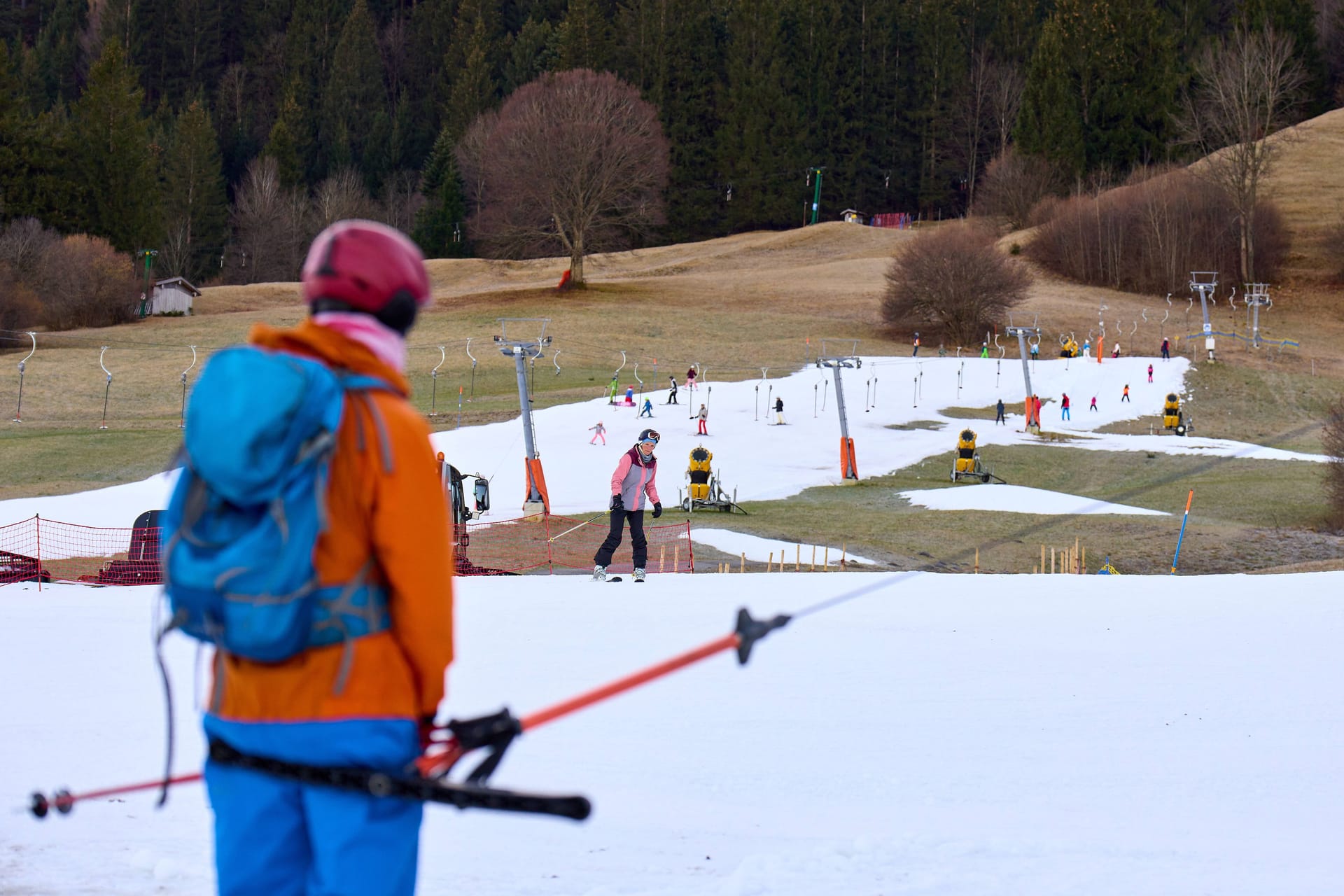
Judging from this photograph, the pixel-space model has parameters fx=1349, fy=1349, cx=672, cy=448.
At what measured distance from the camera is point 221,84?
113m

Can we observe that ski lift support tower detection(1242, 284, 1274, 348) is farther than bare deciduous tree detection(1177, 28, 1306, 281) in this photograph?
No

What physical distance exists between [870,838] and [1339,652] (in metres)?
3.98

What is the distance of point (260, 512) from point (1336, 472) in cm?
2513

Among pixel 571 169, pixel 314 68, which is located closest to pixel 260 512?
pixel 571 169

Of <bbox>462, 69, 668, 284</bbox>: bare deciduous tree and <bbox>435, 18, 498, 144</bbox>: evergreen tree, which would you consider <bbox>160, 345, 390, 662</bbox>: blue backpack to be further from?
<bbox>435, 18, 498, 144</bbox>: evergreen tree

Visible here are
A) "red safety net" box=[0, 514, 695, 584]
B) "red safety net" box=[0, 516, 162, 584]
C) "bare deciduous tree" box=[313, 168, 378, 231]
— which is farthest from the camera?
"bare deciduous tree" box=[313, 168, 378, 231]

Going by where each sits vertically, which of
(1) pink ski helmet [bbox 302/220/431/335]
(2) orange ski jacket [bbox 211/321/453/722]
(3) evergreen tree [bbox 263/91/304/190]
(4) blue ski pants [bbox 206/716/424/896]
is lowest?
(4) blue ski pants [bbox 206/716/424/896]

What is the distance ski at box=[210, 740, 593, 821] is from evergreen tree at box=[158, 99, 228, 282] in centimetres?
9567

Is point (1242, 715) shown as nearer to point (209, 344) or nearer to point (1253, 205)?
point (209, 344)

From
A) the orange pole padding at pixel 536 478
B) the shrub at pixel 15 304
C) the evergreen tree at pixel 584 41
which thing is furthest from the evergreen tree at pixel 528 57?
the orange pole padding at pixel 536 478

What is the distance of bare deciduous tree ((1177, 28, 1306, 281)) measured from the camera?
72.8 meters

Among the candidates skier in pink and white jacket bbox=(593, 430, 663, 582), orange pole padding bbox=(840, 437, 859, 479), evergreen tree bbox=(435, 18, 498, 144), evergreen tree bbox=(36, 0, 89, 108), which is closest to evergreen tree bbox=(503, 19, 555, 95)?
evergreen tree bbox=(435, 18, 498, 144)

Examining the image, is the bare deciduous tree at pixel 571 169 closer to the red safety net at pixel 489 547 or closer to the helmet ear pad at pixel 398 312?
the red safety net at pixel 489 547

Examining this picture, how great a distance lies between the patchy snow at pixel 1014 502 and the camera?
81.1 feet
